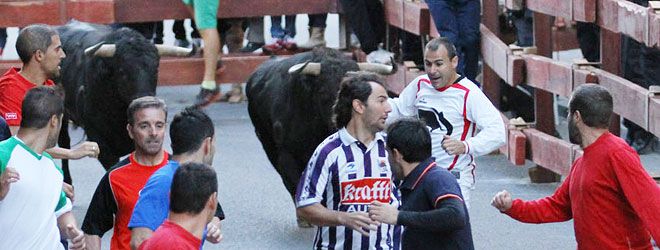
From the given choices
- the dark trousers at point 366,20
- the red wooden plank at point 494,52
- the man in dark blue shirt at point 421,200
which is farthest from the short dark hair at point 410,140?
the dark trousers at point 366,20

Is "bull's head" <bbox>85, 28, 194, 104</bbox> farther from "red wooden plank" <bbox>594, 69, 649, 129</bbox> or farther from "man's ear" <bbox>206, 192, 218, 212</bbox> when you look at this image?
"man's ear" <bbox>206, 192, 218, 212</bbox>

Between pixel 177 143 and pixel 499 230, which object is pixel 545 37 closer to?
pixel 499 230

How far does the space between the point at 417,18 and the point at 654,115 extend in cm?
472

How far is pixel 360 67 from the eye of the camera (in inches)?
424

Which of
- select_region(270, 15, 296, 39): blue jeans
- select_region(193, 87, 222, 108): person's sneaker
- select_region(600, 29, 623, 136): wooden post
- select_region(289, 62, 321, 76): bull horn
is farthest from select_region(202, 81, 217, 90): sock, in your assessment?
select_region(600, 29, 623, 136): wooden post

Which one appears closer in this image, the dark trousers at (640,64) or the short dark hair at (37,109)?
the short dark hair at (37,109)

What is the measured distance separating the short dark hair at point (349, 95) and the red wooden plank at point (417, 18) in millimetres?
6445

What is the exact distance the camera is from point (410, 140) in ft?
22.5

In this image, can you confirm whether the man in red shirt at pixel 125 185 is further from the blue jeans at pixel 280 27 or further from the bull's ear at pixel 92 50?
the blue jeans at pixel 280 27

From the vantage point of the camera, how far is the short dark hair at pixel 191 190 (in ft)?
18.3

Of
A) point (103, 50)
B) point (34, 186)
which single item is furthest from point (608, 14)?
point (34, 186)

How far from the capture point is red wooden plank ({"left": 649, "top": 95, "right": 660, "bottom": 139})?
9.68 meters

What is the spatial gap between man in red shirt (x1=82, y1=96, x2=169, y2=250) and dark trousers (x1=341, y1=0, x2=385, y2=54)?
830 cm

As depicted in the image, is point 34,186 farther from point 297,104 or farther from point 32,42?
point 297,104
